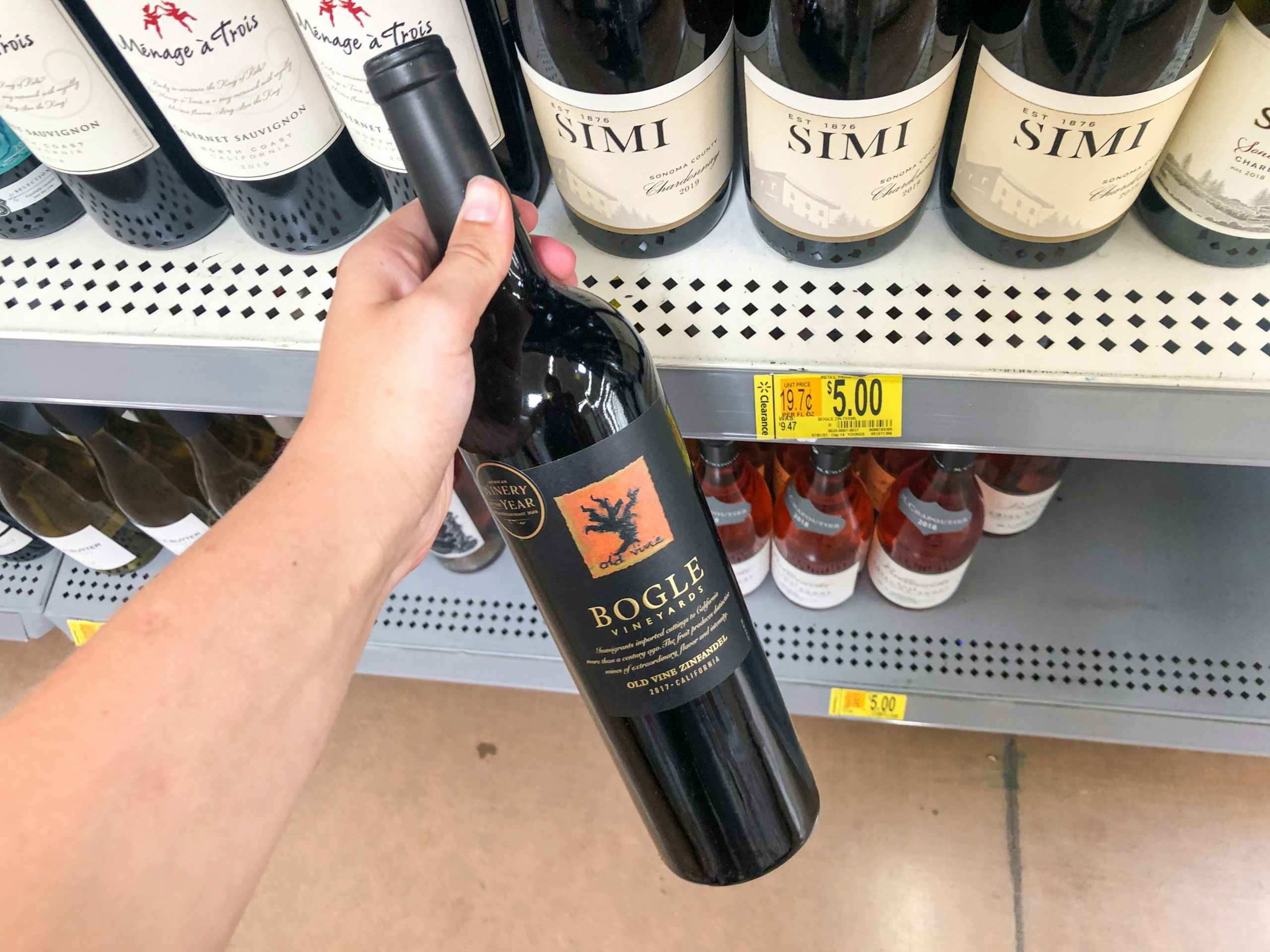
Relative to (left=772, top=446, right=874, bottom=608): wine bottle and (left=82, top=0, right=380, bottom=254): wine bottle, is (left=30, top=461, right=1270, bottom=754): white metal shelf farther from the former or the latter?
(left=82, top=0, right=380, bottom=254): wine bottle

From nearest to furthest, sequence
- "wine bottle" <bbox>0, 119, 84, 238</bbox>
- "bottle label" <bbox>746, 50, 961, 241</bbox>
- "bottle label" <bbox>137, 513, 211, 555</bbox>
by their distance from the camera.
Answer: "bottle label" <bbox>746, 50, 961, 241</bbox>, "wine bottle" <bbox>0, 119, 84, 238</bbox>, "bottle label" <bbox>137, 513, 211, 555</bbox>

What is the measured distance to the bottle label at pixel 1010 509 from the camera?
97 cm

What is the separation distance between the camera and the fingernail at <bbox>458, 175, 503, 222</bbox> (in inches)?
16.4

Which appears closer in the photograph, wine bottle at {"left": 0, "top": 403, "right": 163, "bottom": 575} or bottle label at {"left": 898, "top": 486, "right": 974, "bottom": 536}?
bottle label at {"left": 898, "top": 486, "right": 974, "bottom": 536}

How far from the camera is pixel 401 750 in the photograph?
1257 mm

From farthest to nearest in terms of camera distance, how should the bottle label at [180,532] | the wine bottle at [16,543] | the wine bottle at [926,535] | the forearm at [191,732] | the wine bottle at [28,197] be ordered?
the wine bottle at [16,543]
the bottle label at [180,532]
the wine bottle at [926,535]
the wine bottle at [28,197]
the forearm at [191,732]

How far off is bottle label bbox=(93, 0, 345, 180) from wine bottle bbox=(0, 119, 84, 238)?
172mm

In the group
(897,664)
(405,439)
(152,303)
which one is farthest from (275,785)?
(897,664)

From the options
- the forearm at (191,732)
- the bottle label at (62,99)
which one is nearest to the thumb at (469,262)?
the forearm at (191,732)

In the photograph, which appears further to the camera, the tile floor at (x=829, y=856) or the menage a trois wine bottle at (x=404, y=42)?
the tile floor at (x=829, y=856)

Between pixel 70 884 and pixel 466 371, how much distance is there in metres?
0.29

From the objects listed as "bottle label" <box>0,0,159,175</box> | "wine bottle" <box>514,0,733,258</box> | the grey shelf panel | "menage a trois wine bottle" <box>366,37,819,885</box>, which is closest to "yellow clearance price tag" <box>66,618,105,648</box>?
the grey shelf panel

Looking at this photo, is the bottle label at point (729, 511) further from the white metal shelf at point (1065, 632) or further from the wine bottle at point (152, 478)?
the wine bottle at point (152, 478)

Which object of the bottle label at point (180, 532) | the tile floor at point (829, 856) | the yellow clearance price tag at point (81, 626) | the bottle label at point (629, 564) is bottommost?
the tile floor at point (829, 856)
